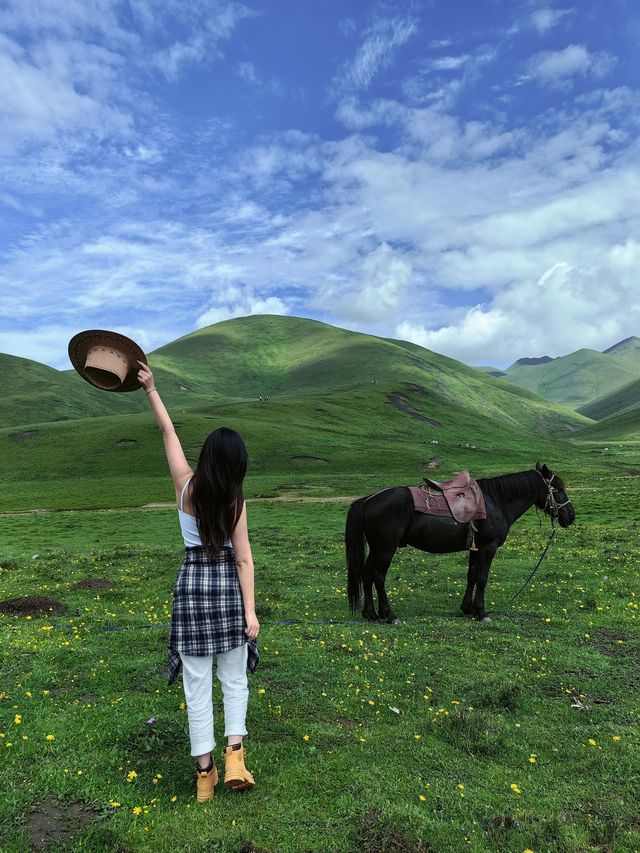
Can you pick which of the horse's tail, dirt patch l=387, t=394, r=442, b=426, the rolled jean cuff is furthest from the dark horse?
dirt patch l=387, t=394, r=442, b=426

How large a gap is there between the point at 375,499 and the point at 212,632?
9233 millimetres

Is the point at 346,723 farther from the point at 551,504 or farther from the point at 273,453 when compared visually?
the point at 273,453

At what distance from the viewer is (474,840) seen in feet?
18.2

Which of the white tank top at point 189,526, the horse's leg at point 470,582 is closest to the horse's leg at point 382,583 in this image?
the horse's leg at point 470,582

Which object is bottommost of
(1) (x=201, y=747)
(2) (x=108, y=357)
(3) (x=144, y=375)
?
(1) (x=201, y=747)

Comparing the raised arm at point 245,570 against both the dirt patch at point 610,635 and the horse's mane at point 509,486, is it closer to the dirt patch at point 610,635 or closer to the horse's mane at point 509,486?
the dirt patch at point 610,635

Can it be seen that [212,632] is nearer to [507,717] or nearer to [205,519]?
[205,519]

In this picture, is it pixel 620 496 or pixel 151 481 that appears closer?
pixel 620 496

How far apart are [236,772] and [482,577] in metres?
10.3

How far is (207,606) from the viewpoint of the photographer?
600 centimetres

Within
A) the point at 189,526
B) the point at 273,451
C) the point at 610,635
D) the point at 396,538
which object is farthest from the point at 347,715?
the point at 273,451

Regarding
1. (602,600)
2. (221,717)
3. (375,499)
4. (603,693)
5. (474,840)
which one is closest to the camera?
(474,840)

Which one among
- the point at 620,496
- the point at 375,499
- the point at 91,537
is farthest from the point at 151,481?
the point at 375,499

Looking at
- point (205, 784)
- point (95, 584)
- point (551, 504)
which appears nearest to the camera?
point (205, 784)
